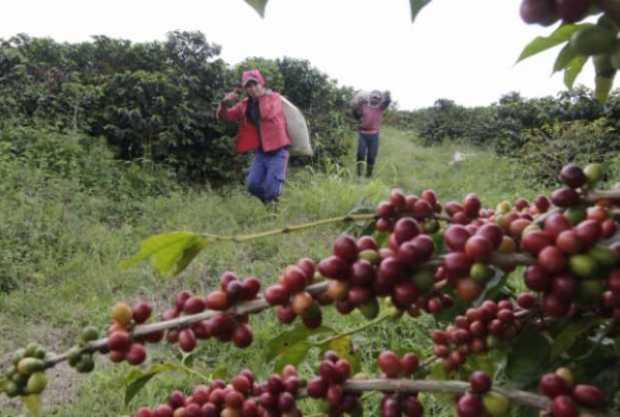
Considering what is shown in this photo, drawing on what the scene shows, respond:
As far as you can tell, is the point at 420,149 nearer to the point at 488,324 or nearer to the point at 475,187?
the point at 475,187

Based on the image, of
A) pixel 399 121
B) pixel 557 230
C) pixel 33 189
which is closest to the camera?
pixel 557 230

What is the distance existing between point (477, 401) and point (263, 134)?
5.57 m

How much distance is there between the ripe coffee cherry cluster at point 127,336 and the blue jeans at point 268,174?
17.9 ft

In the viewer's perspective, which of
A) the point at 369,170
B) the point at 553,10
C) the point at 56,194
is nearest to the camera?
the point at 553,10

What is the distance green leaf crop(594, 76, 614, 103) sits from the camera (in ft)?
1.94

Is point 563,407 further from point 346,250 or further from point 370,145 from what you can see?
point 370,145

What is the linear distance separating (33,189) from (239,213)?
182 centimetres

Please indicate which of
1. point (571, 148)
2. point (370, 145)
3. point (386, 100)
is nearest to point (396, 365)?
point (571, 148)

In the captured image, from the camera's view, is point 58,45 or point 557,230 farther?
point 58,45

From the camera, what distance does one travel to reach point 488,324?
2.09 ft

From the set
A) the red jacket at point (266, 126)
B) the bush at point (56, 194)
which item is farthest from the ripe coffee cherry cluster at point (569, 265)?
the red jacket at point (266, 126)

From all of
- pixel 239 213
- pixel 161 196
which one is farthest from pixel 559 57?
pixel 161 196

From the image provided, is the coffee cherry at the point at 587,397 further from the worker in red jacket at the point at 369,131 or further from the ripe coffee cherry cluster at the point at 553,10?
the worker in red jacket at the point at 369,131

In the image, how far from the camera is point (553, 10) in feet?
1.32
